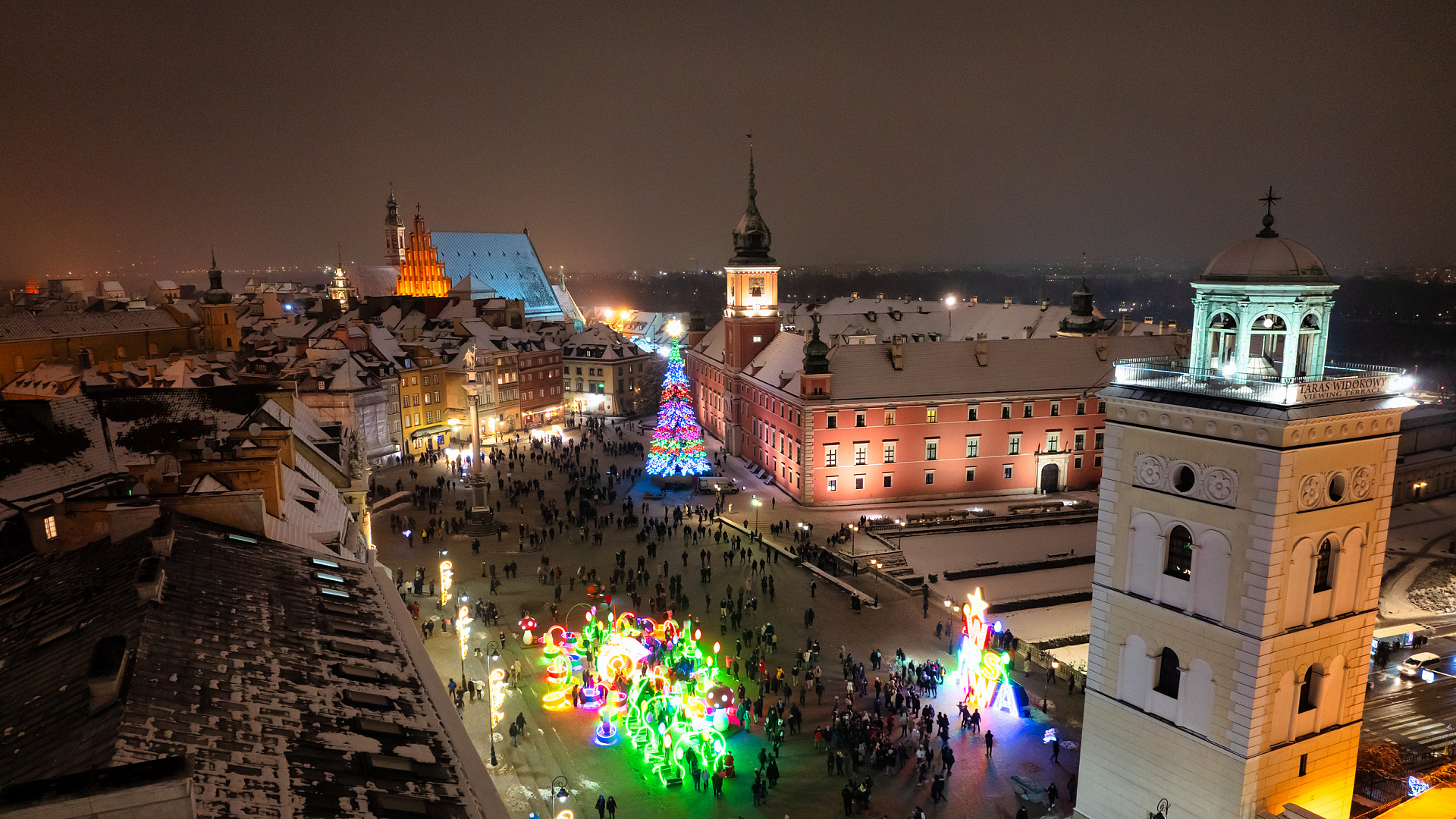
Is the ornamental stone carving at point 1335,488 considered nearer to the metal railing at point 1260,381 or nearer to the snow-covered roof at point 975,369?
the metal railing at point 1260,381

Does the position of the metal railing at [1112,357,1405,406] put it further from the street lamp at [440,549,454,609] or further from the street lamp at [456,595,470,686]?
the street lamp at [440,549,454,609]

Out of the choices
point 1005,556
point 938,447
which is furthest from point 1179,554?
point 938,447

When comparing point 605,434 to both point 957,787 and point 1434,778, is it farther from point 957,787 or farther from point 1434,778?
point 1434,778

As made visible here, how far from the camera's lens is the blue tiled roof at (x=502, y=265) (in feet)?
341

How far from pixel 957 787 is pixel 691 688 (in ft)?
23.0

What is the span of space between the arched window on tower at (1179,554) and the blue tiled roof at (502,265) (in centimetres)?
9273

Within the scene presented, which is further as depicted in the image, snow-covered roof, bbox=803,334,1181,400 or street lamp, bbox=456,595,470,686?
snow-covered roof, bbox=803,334,1181,400

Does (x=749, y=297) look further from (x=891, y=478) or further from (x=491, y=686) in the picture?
(x=491, y=686)

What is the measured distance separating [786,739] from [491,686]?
28.1 ft

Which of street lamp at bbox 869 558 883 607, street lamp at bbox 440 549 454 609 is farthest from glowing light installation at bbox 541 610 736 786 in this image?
street lamp at bbox 869 558 883 607

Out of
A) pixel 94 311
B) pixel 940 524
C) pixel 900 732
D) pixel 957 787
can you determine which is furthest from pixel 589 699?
pixel 94 311

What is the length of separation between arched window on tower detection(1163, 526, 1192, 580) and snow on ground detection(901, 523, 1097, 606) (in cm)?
1807

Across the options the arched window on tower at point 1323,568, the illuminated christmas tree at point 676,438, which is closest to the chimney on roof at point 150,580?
the arched window on tower at point 1323,568

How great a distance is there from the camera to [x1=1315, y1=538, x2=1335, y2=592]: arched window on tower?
16.2 m
